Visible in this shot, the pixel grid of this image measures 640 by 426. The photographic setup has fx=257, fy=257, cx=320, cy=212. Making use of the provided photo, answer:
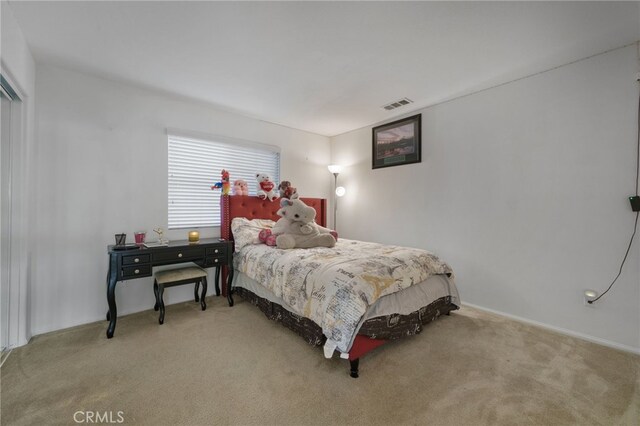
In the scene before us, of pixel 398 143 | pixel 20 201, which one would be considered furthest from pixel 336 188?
pixel 20 201

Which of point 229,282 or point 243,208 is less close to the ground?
point 243,208

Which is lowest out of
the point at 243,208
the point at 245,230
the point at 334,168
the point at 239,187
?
the point at 245,230

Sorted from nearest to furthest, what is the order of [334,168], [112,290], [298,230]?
1. [112,290]
2. [298,230]
3. [334,168]

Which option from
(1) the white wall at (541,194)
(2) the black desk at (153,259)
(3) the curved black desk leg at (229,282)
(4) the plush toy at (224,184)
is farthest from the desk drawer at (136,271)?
(1) the white wall at (541,194)

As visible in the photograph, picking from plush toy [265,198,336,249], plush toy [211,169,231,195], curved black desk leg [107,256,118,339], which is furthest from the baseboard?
curved black desk leg [107,256,118,339]

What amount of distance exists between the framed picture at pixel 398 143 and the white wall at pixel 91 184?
2.64m

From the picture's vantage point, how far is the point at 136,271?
7.71 feet

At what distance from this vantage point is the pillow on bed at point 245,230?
10.2 feet

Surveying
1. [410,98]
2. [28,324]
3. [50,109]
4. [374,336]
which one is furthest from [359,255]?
[50,109]

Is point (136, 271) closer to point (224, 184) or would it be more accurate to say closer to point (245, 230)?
point (245, 230)

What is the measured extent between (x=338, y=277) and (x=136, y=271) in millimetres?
1871

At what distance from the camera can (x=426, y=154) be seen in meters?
3.41

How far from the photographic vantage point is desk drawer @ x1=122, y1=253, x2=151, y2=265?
7.55 feet

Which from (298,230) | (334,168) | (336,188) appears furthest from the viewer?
(336,188)
